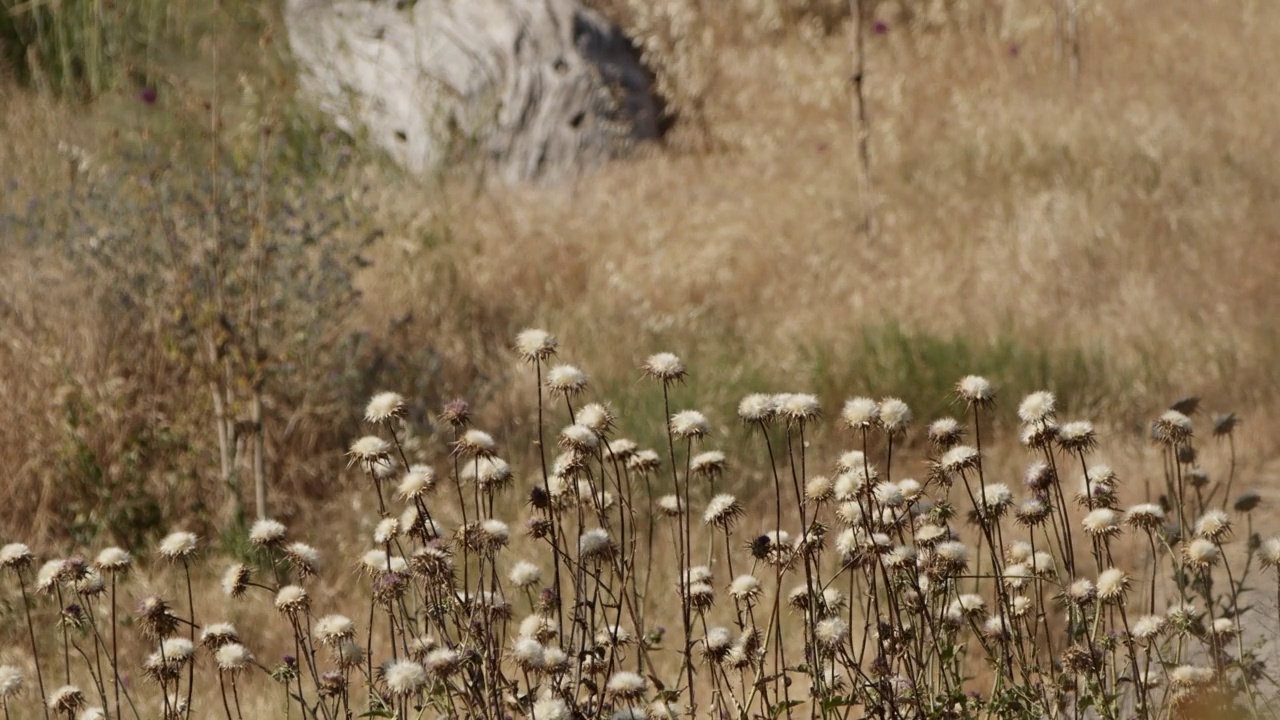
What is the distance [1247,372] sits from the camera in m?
5.16

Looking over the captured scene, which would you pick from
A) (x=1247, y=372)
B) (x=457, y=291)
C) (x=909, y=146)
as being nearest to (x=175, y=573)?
(x=457, y=291)

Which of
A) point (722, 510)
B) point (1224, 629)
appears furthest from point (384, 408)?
point (1224, 629)

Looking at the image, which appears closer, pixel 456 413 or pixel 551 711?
pixel 551 711

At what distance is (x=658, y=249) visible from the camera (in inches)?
282

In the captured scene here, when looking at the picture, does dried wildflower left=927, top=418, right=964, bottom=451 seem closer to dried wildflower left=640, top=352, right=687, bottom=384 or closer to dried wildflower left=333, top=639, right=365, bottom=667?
dried wildflower left=640, top=352, right=687, bottom=384

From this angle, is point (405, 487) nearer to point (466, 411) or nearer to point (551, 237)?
point (466, 411)

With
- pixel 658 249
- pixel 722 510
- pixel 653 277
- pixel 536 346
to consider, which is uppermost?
pixel 658 249

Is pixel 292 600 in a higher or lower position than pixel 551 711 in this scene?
higher

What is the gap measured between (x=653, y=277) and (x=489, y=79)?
9.29ft

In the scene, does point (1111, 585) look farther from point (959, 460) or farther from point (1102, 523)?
point (959, 460)

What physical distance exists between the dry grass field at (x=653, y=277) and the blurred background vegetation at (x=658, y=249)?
2cm

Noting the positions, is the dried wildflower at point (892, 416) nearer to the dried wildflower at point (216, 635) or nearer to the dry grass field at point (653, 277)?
the dried wildflower at point (216, 635)

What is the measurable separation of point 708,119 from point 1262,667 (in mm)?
7138

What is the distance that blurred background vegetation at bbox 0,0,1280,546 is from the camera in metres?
4.88
